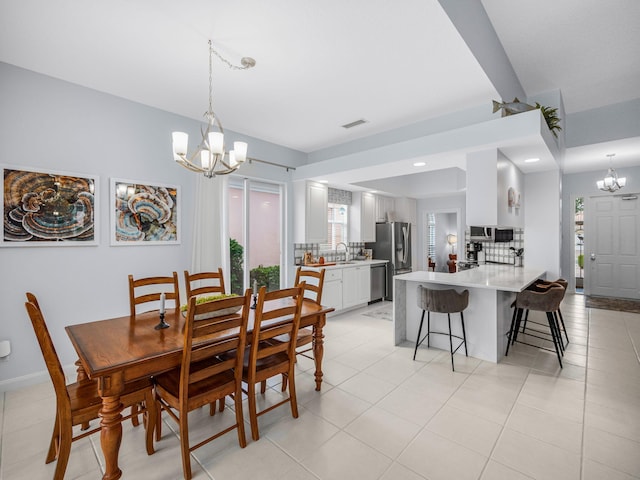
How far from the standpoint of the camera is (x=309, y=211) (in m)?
5.12

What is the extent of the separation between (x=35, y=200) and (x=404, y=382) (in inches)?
147

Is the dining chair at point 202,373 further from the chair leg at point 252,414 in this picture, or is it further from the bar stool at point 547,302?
the bar stool at point 547,302

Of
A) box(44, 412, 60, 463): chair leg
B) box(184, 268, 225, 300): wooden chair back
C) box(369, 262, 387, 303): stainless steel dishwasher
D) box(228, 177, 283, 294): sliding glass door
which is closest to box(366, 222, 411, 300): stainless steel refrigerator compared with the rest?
box(369, 262, 387, 303): stainless steel dishwasher

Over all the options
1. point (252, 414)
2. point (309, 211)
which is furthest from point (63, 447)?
point (309, 211)

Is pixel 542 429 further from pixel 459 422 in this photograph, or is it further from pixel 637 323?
pixel 637 323

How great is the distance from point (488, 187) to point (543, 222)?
1954 millimetres

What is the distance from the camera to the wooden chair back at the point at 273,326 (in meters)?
2.00

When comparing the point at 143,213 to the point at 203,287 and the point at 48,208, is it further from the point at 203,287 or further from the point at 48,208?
the point at 203,287

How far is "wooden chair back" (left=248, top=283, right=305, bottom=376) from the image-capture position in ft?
6.56

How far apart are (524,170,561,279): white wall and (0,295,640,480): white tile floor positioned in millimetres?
1749

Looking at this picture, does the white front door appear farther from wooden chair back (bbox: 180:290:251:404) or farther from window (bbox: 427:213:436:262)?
wooden chair back (bbox: 180:290:251:404)

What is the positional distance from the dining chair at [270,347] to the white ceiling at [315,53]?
75.5 inches

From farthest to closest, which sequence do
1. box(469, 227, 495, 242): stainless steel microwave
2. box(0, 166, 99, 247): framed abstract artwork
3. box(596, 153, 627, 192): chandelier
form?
box(596, 153, 627, 192): chandelier, box(469, 227, 495, 242): stainless steel microwave, box(0, 166, 99, 247): framed abstract artwork

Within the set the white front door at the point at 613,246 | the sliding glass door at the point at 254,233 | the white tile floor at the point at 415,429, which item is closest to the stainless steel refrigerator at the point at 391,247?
the sliding glass door at the point at 254,233
